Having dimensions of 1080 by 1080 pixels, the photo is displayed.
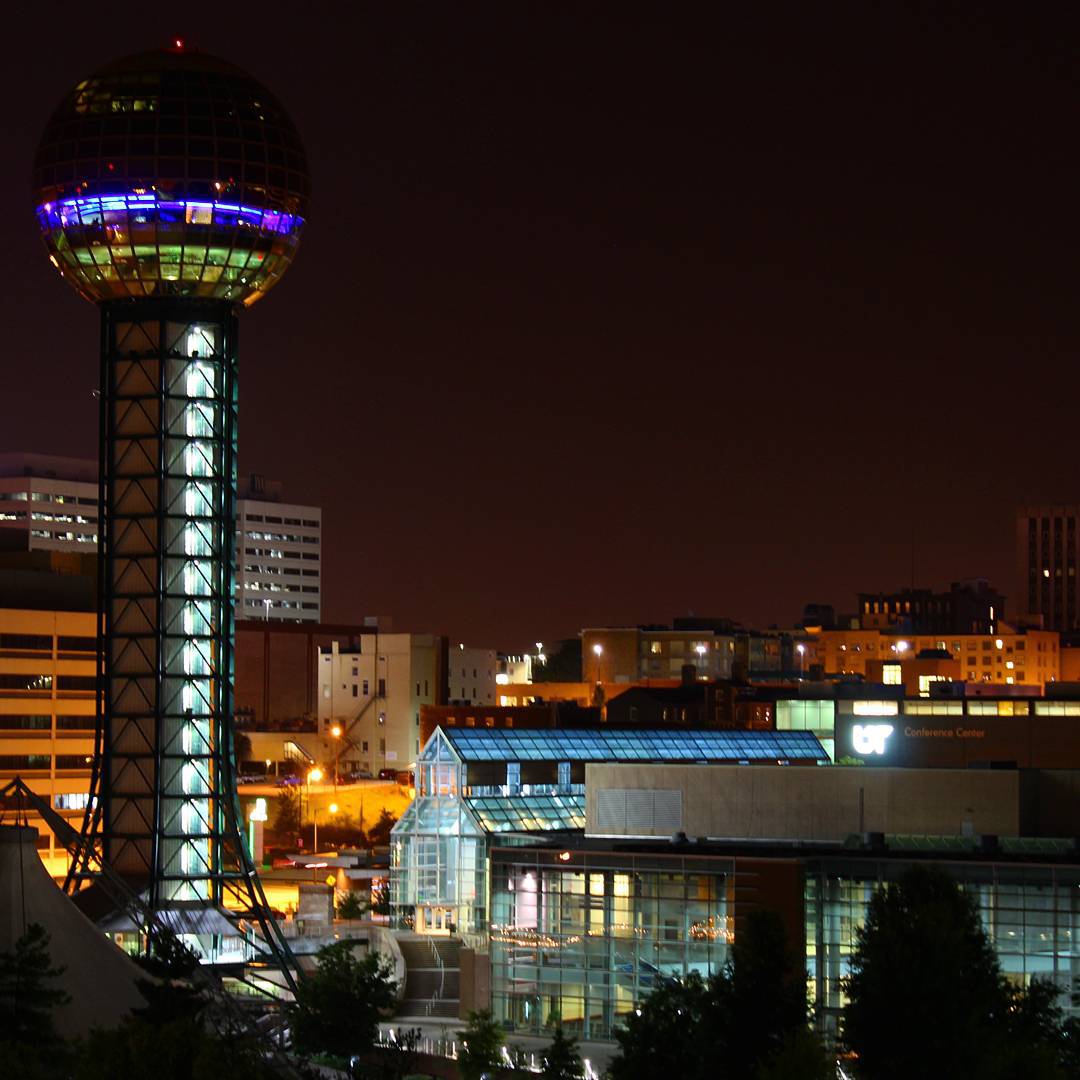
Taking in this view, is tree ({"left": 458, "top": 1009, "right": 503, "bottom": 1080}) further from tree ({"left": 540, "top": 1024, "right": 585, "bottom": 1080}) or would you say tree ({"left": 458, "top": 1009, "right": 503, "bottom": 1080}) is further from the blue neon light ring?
the blue neon light ring

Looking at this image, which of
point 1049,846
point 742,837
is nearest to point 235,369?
point 742,837

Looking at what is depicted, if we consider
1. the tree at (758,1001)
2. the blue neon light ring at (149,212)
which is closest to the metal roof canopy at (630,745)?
the blue neon light ring at (149,212)

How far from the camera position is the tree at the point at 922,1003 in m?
77.4

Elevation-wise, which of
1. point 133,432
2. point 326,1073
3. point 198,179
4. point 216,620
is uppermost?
point 198,179

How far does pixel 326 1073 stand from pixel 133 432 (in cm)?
3747

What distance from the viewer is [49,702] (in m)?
183

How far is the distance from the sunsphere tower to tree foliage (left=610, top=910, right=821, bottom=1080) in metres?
47.1

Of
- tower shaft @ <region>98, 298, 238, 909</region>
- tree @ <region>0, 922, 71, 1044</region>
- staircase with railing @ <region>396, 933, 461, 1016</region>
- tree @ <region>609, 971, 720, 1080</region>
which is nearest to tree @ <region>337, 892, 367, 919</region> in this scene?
tower shaft @ <region>98, 298, 238, 909</region>

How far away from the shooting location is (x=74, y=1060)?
287 feet

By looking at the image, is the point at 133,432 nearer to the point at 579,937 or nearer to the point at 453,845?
the point at 453,845

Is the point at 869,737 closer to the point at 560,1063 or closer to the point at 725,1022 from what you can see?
the point at 560,1063

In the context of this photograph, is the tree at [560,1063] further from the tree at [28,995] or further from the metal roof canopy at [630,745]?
the metal roof canopy at [630,745]

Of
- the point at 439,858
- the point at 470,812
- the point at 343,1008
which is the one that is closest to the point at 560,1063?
the point at 343,1008

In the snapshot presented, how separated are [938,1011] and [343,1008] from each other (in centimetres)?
3162
